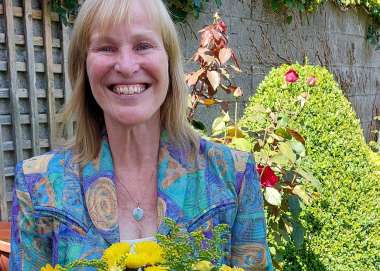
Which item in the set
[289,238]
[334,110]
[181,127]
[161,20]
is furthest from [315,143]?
[161,20]

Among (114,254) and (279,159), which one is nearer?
(114,254)

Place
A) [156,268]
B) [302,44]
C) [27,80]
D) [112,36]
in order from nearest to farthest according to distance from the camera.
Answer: [156,268]
[112,36]
[27,80]
[302,44]

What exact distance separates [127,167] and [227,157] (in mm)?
265

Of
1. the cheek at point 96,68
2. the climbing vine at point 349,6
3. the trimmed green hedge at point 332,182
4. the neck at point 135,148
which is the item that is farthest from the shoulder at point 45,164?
the climbing vine at point 349,6

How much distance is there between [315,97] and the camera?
102 inches

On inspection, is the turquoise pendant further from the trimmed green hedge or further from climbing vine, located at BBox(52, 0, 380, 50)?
climbing vine, located at BBox(52, 0, 380, 50)

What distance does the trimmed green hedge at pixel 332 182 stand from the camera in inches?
98.7

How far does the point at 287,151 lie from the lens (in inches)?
89.5

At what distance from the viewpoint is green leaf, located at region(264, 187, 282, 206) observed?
219cm

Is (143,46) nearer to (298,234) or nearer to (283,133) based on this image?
(283,133)

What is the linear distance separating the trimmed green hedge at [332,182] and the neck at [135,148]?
1.12m

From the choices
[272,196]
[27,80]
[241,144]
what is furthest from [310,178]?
[27,80]

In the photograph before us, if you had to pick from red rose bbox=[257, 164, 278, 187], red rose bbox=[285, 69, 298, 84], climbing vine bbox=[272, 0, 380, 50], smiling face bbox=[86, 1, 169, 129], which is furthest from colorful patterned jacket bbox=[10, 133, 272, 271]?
climbing vine bbox=[272, 0, 380, 50]

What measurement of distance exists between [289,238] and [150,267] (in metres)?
1.76
